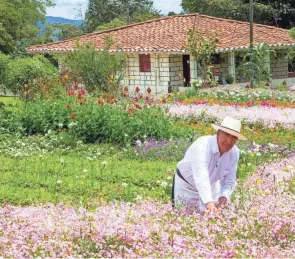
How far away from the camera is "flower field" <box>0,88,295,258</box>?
4.70 meters

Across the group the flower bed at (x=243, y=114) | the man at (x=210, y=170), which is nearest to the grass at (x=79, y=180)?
the man at (x=210, y=170)

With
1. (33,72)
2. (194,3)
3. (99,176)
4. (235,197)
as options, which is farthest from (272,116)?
(194,3)

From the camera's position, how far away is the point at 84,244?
4.64 metres

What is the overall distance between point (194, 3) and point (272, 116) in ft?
98.8

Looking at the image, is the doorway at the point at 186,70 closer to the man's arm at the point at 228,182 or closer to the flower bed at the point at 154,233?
the man's arm at the point at 228,182

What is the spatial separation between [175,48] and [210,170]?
76.4 ft

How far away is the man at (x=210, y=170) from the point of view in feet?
18.6

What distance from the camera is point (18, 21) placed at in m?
45.2

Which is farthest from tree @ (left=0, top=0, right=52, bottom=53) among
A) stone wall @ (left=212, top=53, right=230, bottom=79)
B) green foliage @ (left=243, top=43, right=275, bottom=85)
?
green foliage @ (left=243, top=43, right=275, bottom=85)

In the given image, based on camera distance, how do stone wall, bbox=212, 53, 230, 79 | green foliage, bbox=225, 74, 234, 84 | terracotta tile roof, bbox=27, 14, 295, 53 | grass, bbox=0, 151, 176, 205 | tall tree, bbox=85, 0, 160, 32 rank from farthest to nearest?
tall tree, bbox=85, 0, 160, 32 → stone wall, bbox=212, 53, 230, 79 → green foliage, bbox=225, 74, 234, 84 → terracotta tile roof, bbox=27, 14, 295, 53 → grass, bbox=0, 151, 176, 205

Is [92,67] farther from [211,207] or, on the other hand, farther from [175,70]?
[211,207]

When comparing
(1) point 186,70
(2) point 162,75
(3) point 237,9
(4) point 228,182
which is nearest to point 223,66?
(1) point 186,70

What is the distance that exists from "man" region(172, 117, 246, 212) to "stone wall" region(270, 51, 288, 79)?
30.7 m

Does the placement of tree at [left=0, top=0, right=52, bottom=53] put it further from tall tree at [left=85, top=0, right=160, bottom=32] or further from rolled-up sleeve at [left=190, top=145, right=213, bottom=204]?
rolled-up sleeve at [left=190, top=145, right=213, bottom=204]
